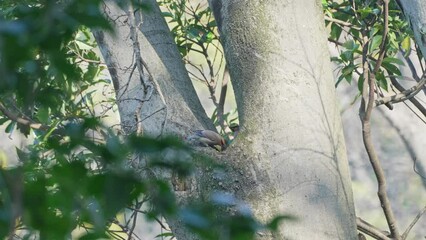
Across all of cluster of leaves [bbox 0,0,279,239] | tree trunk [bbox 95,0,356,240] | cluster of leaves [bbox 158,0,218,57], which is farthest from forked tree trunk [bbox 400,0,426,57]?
cluster of leaves [bbox 158,0,218,57]

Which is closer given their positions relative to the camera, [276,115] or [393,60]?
[276,115]

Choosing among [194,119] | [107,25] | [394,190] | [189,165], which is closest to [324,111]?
[194,119]

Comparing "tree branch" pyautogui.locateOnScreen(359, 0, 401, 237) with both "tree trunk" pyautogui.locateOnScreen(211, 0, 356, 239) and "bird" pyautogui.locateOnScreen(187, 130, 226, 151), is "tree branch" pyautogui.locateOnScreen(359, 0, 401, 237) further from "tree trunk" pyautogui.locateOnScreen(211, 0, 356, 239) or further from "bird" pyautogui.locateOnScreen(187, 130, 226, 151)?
"bird" pyautogui.locateOnScreen(187, 130, 226, 151)

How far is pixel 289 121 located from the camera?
1824 mm

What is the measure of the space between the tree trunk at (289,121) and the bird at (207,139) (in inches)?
2.7

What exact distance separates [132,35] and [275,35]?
0.32m

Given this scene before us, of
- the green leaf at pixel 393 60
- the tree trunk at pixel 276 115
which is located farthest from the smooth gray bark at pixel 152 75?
the green leaf at pixel 393 60

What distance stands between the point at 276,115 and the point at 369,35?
3.56 ft

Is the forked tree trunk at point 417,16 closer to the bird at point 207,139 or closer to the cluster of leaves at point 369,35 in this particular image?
the bird at point 207,139

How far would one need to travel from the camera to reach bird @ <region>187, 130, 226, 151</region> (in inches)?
75.0

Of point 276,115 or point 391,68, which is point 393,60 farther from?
point 276,115

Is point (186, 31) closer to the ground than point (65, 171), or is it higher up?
higher up

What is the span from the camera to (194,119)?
199 centimetres

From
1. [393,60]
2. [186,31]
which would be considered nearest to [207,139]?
[393,60]
